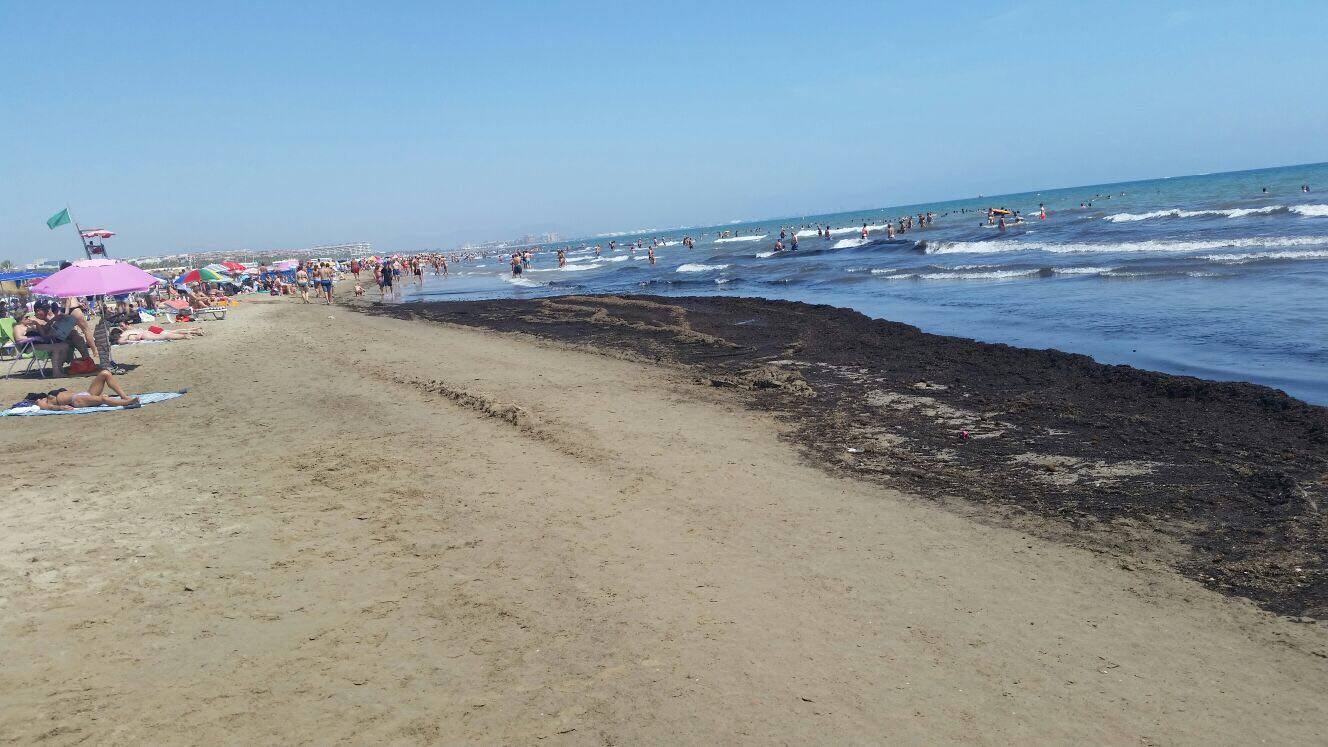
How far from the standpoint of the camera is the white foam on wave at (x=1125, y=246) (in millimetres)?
26281

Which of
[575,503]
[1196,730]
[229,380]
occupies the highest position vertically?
[229,380]

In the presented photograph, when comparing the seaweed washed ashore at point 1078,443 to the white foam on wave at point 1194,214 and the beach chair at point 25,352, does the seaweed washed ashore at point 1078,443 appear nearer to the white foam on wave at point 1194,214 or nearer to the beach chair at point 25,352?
the beach chair at point 25,352

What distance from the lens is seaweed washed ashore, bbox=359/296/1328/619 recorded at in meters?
5.32

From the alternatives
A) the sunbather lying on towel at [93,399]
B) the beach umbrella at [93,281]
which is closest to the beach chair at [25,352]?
the beach umbrella at [93,281]

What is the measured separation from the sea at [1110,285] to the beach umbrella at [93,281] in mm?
15270

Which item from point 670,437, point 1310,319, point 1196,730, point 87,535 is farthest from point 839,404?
point 1310,319

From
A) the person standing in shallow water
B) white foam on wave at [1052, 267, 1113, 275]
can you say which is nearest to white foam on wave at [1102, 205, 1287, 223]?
white foam on wave at [1052, 267, 1113, 275]

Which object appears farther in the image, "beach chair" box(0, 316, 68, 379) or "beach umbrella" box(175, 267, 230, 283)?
"beach umbrella" box(175, 267, 230, 283)

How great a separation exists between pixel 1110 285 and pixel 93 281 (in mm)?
24004

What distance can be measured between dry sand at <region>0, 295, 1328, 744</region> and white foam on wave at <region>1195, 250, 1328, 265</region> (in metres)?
23.1

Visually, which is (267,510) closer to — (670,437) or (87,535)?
(87,535)

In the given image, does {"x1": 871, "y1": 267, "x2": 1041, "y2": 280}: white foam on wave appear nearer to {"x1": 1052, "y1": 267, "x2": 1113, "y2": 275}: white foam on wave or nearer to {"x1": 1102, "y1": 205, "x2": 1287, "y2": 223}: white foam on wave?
A: {"x1": 1052, "y1": 267, "x2": 1113, "y2": 275}: white foam on wave

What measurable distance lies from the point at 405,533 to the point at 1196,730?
4.83m

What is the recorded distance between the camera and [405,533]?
542cm
